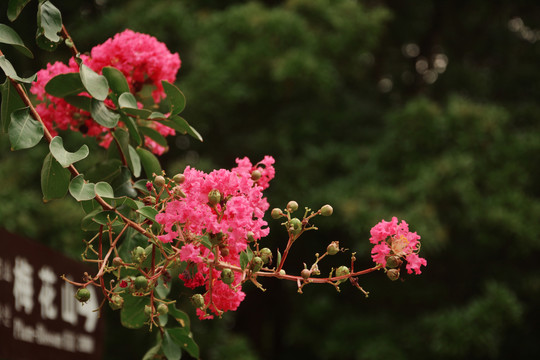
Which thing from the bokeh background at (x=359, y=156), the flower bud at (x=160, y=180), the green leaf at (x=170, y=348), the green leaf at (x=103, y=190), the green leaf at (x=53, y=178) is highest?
the flower bud at (x=160, y=180)

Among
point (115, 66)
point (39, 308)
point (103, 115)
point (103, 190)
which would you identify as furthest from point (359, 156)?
point (103, 190)

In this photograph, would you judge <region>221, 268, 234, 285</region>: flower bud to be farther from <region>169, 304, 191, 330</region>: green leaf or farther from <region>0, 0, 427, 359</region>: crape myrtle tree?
<region>169, 304, 191, 330</region>: green leaf

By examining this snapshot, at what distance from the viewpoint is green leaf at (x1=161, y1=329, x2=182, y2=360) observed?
2.28 ft

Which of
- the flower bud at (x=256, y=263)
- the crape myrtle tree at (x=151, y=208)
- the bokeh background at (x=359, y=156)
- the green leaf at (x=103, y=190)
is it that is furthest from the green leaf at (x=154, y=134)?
the bokeh background at (x=359, y=156)

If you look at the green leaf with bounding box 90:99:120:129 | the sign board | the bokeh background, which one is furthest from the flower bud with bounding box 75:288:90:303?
the bokeh background

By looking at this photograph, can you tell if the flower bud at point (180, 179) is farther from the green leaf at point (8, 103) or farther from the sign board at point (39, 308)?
the sign board at point (39, 308)

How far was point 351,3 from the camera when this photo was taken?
3.59 m

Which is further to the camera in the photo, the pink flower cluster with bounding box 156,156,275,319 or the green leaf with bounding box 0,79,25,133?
the green leaf with bounding box 0,79,25,133

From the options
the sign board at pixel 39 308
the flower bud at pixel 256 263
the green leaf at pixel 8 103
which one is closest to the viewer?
the flower bud at pixel 256 263

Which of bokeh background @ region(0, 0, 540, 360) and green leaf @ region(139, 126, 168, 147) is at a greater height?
green leaf @ region(139, 126, 168, 147)

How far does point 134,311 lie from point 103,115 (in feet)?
0.73

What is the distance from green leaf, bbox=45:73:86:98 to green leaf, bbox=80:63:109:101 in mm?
27

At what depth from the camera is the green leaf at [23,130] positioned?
0.56 metres

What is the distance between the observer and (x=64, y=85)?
681mm
